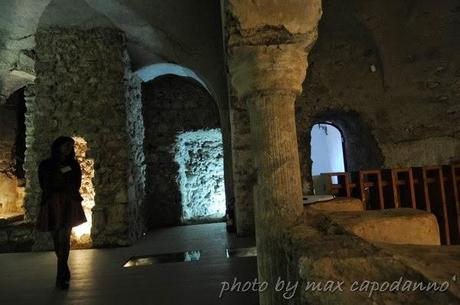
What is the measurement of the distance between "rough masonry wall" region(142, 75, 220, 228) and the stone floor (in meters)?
3.20

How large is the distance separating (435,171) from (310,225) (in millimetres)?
3426

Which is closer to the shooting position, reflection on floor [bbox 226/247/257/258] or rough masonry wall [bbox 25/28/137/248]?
reflection on floor [bbox 226/247/257/258]

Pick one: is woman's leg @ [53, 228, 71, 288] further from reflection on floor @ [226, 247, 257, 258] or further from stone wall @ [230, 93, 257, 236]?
stone wall @ [230, 93, 257, 236]

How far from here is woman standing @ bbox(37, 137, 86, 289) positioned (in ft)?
10.4

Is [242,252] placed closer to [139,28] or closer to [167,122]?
[139,28]

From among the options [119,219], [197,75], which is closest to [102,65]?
[197,75]

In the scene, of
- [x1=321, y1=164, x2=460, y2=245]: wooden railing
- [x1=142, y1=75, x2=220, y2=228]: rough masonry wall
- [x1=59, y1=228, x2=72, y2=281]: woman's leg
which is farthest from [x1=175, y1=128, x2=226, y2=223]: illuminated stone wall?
[x1=59, y1=228, x2=72, y2=281]: woman's leg

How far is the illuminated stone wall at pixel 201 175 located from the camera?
8539 millimetres

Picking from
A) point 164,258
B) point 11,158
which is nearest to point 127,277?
point 164,258

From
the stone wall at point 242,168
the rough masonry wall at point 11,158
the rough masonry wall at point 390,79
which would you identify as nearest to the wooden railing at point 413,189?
the stone wall at point 242,168

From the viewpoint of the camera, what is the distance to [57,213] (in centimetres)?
319

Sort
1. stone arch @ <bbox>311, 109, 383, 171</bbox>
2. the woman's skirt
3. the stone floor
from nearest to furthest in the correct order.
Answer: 1. the stone floor
2. the woman's skirt
3. stone arch @ <bbox>311, 109, 383, 171</bbox>

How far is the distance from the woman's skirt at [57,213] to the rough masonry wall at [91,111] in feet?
8.06

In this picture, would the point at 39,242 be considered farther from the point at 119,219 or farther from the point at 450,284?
the point at 450,284
